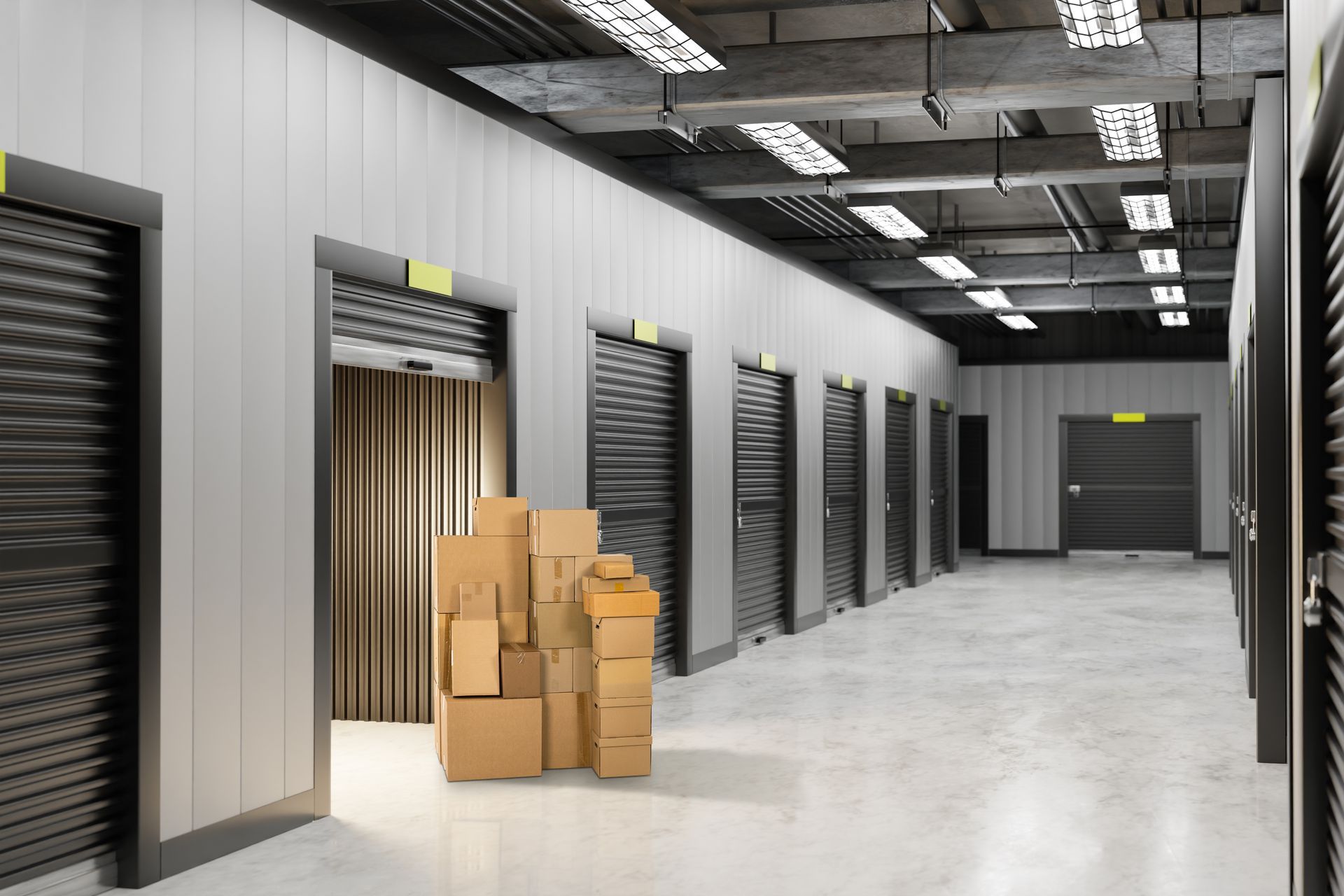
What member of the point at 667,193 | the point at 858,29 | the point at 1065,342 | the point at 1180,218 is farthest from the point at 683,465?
the point at 1065,342

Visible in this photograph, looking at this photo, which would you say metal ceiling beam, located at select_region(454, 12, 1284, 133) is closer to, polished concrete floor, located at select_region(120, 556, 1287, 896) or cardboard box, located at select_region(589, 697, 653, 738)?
cardboard box, located at select_region(589, 697, 653, 738)

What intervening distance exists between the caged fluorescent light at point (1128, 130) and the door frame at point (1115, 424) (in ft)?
37.2

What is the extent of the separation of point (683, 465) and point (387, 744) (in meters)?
3.05

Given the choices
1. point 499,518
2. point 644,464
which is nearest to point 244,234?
point 499,518

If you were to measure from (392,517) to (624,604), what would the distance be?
169 cm

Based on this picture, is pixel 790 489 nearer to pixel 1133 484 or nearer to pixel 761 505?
pixel 761 505

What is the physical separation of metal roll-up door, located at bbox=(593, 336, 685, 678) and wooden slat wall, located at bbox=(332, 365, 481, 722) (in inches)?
39.4

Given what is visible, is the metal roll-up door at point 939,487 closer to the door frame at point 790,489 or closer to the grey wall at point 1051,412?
the grey wall at point 1051,412

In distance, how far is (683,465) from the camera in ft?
26.7

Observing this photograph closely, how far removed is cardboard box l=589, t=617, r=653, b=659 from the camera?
514 cm

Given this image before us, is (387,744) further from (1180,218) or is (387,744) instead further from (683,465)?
Answer: (1180,218)

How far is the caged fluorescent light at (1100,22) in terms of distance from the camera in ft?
15.4

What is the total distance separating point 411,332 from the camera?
5.45 metres

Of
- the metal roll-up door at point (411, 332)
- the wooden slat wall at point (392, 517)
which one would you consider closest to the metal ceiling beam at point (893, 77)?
the metal roll-up door at point (411, 332)
